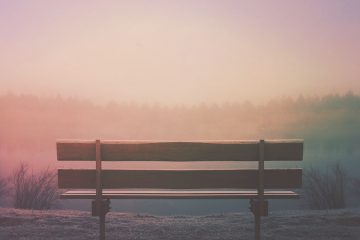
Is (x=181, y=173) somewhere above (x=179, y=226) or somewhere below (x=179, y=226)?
above

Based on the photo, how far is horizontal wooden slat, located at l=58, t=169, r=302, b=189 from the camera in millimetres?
5906

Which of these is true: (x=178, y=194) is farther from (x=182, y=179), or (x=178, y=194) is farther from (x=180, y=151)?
(x=180, y=151)

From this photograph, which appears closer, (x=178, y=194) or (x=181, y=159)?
(x=181, y=159)

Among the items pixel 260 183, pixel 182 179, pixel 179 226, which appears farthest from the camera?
pixel 179 226

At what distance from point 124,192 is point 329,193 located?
474cm

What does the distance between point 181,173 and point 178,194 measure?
0.29 meters

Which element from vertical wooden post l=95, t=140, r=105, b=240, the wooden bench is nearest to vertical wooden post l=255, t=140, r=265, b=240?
the wooden bench

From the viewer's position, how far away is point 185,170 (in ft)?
19.5

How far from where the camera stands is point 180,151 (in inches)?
228

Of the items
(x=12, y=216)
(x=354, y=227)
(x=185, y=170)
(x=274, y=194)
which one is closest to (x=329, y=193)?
(x=354, y=227)

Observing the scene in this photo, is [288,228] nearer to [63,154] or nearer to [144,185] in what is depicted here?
[144,185]

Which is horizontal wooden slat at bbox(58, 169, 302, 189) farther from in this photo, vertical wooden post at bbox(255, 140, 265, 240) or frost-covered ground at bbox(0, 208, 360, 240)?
frost-covered ground at bbox(0, 208, 360, 240)

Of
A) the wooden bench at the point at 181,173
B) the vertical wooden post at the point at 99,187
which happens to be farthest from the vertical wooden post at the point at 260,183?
the vertical wooden post at the point at 99,187

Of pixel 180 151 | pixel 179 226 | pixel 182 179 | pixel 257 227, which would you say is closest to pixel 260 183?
pixel 257 227
